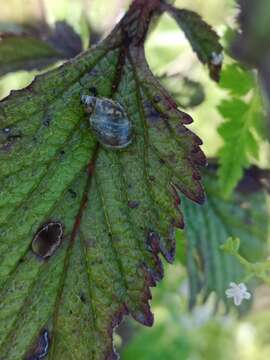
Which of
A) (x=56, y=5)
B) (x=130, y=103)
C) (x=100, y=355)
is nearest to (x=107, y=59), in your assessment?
(x=130, y=103)

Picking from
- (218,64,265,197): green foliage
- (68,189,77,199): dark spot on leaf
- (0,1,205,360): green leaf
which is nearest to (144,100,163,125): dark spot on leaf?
(0,1,205,360): green leaf

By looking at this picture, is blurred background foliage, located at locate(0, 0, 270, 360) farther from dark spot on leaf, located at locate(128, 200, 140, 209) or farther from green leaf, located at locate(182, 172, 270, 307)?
dark spot on leaf, located at locate(128, 200, 140, 209)

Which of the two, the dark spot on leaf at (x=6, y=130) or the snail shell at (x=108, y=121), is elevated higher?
the dark spot on leaf at (x=6, y=130)

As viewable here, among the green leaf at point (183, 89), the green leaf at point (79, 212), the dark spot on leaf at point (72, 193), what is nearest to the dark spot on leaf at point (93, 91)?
the green leaf at point (79, 212)

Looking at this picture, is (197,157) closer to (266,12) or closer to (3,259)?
(3,259)

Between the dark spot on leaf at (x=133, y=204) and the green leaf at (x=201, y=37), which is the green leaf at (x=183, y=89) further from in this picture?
the dark spot on leaf at (x=133, y=204)

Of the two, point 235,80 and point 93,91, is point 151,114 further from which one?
point 235,80

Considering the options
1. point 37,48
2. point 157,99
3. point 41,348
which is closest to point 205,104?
point 37,48
